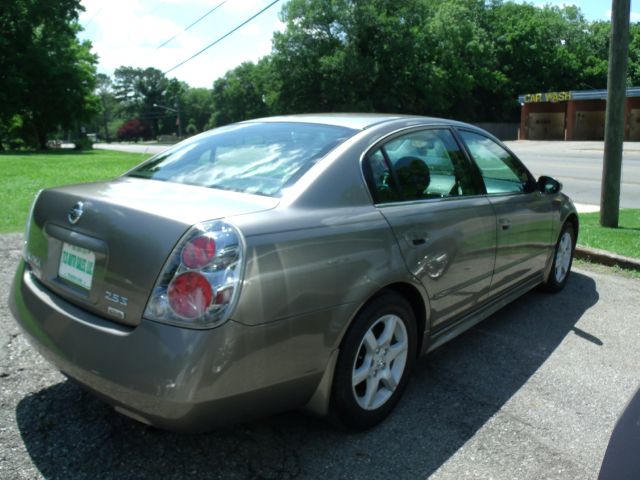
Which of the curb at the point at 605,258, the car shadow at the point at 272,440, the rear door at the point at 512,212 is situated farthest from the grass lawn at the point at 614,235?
the car shadow at the point at 272,440

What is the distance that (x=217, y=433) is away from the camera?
2.80 metres

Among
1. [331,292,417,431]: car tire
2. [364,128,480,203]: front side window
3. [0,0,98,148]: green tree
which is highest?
[0,0,98,148]: green tree

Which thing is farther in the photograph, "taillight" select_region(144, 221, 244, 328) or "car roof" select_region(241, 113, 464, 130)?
"car roof" select_region(241, 113, 464, 130)

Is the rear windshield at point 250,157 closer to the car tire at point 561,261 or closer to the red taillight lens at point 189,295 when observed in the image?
the red taillight lens at point 189,295

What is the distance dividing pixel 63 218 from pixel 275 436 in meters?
1.45

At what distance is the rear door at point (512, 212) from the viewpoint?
154 inches

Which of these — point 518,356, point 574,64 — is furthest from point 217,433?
point 574,64

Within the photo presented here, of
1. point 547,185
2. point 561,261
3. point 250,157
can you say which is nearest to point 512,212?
point 547,185

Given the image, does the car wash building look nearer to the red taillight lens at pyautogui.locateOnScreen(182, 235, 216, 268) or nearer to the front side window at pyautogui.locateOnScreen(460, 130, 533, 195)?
the front side window at pyautogui.locateOnScreen(460, 130, 533, 195)

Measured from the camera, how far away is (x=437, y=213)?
3.27 m

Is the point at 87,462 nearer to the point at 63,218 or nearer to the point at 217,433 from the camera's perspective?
the point at 217,433

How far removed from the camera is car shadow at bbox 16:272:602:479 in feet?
8.25

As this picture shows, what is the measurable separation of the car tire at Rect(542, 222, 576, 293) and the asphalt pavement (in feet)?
3.86

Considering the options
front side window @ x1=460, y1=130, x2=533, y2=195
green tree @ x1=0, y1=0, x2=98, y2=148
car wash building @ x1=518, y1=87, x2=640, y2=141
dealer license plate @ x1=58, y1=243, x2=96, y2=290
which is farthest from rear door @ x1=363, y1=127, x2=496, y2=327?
car wash building @ x1=518, y1=87, x2=640, y2=141
